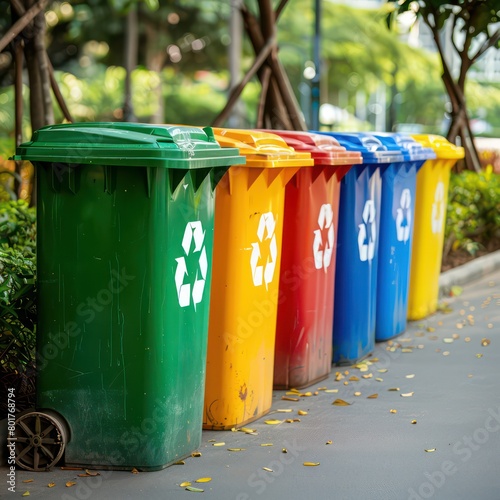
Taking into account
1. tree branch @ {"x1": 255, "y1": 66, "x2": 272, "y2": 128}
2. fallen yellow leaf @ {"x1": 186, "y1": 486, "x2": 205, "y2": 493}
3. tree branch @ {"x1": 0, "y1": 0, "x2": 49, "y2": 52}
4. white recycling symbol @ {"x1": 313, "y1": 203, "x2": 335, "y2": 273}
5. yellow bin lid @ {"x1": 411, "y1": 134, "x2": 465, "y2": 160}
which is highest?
tree branch @ {"x1": 0, "y1": 0, "x2": 49, "y2": 52}

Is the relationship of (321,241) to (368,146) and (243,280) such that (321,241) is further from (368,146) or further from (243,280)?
(243,280)

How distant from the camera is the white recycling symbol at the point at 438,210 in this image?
838cm

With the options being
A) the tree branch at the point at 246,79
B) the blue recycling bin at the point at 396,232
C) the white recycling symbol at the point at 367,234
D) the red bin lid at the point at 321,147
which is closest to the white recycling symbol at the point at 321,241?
the red bin lid at the point at 321,147

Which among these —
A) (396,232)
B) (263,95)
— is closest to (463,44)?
(263,95)

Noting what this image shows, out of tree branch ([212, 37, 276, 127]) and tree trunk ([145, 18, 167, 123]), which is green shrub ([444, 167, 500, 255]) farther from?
tree trunk ([145, 18, 167, 123])

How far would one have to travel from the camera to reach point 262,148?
5.30 m

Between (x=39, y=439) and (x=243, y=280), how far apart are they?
1.30 m

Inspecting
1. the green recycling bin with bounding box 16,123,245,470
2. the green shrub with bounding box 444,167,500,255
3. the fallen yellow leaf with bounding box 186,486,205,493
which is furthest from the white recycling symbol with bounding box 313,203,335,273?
the green shrub with bounding box 444,167,500,255

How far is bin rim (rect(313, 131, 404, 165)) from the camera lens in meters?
6.59

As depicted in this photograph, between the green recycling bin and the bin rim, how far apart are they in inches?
84.1

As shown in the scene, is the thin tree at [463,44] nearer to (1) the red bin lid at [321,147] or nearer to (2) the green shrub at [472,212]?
(2) the green shrub at [472,212]

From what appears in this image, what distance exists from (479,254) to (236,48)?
51.4ft

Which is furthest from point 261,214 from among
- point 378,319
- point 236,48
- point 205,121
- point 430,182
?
point 205,121

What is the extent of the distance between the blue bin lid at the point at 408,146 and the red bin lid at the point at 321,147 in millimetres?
943
